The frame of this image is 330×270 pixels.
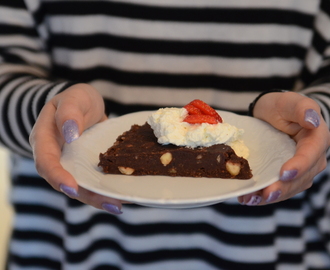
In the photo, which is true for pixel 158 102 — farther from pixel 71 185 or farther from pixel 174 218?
pixel 71 185

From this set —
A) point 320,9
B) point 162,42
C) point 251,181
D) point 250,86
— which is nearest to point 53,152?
point 251,181

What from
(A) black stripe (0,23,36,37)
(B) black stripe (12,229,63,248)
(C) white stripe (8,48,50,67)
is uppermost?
(A) black stripe (0,23,36,37)

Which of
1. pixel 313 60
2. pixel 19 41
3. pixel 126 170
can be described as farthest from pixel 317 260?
pixel 19 41

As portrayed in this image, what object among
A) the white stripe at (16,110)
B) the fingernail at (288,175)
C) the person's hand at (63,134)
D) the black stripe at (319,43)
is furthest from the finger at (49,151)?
the black stripe at (319,43)

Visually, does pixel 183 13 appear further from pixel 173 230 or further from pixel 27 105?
pixel 173 230

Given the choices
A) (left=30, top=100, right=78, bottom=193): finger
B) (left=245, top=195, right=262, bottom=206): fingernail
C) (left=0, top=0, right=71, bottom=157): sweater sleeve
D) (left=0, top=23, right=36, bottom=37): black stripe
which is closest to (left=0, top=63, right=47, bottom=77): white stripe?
(left=0, top=0, right=71, bottom=157): sweater sleeve

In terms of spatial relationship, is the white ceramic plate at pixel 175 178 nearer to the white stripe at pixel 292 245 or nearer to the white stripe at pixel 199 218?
the white stripe at pixel 199 218

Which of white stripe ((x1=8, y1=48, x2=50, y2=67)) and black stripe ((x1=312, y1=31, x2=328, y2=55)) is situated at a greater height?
black stripe ((x1=312, y1=31, x2=328, y2=55))

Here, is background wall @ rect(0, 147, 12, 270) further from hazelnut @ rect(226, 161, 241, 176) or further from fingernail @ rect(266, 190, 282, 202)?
fingernail @ rect(266, 190, 282, 202)
